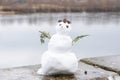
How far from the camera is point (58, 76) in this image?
3.85m

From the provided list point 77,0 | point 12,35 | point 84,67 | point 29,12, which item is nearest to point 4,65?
point 84,67

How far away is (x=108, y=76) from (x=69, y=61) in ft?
1.51

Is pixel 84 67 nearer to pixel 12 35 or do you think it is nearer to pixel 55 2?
pixel 12 35

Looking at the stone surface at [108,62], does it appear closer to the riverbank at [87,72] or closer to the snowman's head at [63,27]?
the riverbank at [87,72]

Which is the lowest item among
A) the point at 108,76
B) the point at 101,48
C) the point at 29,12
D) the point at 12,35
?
the point at 108,76

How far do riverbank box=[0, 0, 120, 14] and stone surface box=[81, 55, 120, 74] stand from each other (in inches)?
1439

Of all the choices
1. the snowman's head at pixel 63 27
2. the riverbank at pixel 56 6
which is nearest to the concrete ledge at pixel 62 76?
the snowman's head at pixel 63 27

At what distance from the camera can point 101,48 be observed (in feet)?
49.2

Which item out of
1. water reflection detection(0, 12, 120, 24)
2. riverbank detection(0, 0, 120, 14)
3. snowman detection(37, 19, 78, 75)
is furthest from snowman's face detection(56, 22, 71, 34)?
riverbank detection(0, 0, 120, 14)

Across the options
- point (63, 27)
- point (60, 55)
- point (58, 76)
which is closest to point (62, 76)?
point (58, 76)

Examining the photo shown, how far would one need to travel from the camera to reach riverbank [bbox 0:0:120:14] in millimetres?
43062

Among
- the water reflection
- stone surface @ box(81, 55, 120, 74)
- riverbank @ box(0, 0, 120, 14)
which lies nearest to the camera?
stone surface @ box(81, 55, 120, 74)

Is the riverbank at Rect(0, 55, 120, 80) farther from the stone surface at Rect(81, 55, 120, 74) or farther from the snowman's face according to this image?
the snowman's face

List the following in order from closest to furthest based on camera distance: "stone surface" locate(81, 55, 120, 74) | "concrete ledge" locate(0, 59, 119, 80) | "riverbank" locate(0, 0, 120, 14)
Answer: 1. "concrete ledge" locate(0, 59, 119, 80)
2. "stone surface" locate(81, 55, 120, 74)
3. "riverbank" locate(0, 0, 120, 14)
